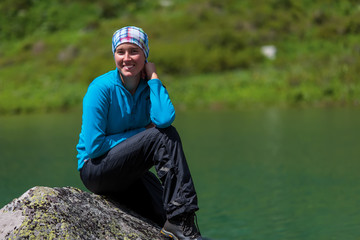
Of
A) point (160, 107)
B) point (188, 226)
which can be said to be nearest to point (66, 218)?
point (188, 226)

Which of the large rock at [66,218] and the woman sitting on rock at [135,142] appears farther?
the woman sitting on rock at [135,142]

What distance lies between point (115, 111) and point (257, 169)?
16.5ft

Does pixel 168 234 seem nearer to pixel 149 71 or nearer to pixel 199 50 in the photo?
pixel 149 71

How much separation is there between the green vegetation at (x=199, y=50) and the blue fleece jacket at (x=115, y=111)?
15.6m

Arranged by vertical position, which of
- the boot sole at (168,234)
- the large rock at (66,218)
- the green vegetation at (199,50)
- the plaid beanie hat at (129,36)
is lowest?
the boot sole at (168,234)

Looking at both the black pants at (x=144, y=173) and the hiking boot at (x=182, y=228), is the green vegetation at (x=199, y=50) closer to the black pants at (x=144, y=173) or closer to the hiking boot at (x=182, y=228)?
the black pants at (x=144, y=173)

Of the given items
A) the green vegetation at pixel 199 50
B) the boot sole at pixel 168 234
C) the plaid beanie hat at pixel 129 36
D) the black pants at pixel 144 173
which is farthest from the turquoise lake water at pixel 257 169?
the green vegetation at pixel 199 50

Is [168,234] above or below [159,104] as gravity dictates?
below

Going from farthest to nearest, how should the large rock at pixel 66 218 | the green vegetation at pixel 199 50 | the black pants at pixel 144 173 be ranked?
the green vegetation at pixel 199 50 → the black pants at pixel 144 173 → the large rock at pixel 66 218

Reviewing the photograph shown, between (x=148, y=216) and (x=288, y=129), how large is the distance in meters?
9.19

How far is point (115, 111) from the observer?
342 centimetres

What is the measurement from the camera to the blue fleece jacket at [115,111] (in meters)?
3.31

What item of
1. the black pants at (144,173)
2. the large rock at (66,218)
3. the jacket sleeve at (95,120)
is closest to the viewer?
the large rock at (66,218)

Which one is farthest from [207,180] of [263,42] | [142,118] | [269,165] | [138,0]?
[138,0]
